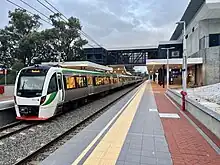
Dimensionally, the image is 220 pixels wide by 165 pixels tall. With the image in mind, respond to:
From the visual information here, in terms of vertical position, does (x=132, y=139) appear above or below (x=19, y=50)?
below

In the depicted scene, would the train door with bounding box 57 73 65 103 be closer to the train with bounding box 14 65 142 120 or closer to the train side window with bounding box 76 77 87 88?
the train with bounding box 14 65 142 120

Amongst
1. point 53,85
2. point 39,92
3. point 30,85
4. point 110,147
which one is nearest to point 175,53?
point 53,85

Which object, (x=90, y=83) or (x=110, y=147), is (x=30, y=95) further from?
(x=90, y=83)

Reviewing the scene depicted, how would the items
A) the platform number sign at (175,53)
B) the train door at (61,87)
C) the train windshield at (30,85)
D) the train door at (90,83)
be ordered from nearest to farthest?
the train windshield at (30,85)
the train door at (61,87)
the train door at (90,83)
the platform number sign at (175,53)

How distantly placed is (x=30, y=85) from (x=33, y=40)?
42.7m

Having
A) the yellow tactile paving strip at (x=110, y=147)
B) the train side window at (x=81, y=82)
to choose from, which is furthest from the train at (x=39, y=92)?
the yellow tactile paving strip at (x=110, y=147)

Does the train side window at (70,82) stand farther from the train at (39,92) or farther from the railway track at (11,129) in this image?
the railway track at (11,129)

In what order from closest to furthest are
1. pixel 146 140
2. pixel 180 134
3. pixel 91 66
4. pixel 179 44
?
pixel 146 140
pixel 180 134
pixel 91 66
pixel 179 44

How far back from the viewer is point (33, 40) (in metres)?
50.8

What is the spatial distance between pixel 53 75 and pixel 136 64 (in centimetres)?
7231

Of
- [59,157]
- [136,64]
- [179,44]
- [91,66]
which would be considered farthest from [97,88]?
[136,64]

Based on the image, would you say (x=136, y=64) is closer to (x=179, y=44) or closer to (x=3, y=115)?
(x=179, y=44)

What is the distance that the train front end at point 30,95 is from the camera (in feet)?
33.8

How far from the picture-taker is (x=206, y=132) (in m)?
8.08
